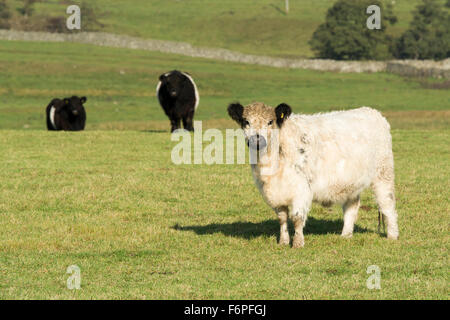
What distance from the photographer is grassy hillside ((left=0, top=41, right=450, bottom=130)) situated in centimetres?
3775

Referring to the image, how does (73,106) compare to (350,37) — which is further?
(350,37)

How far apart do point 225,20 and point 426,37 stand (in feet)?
121

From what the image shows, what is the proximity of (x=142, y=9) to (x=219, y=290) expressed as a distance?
121m

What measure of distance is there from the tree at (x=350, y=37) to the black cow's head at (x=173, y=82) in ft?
206

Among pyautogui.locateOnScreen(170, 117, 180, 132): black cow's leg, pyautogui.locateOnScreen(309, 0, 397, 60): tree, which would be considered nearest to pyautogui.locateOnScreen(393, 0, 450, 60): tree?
pyautogui.locateOnScreen(309, 0, 397, 60): tree

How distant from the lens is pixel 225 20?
377 feet

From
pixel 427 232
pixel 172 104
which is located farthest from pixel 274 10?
pixel 427 232

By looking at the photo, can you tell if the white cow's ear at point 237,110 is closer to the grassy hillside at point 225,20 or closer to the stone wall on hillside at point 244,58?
the stone wall on hillside at point 244,58

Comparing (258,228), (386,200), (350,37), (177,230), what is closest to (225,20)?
(350,37)

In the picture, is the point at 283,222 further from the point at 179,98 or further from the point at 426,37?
the point at 426,37

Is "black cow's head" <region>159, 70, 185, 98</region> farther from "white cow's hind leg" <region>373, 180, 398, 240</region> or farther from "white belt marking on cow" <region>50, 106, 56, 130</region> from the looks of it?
"white cow's hind leg" <region>373, 180, 398, 240</region>

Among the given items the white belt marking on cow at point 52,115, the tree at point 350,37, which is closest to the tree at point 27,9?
the tree at point 350,37

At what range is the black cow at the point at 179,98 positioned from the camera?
25703mm

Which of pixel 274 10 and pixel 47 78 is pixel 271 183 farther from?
pixel 274 10
